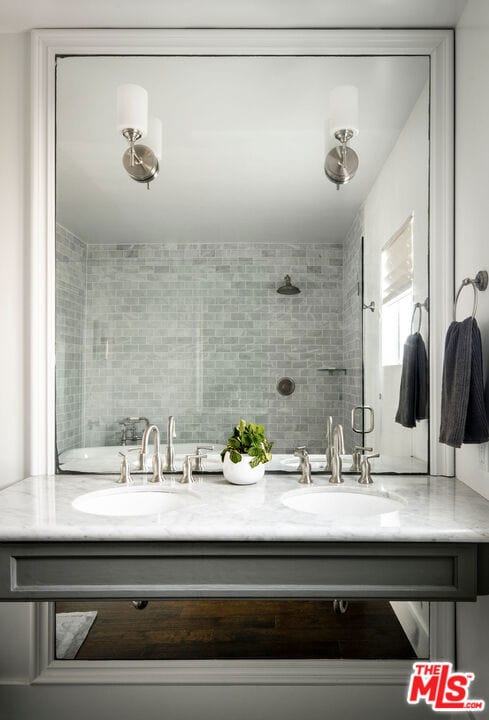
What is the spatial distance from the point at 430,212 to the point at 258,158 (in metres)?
0.71

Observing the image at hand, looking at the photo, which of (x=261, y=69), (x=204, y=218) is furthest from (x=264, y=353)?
(x=261, y=69)

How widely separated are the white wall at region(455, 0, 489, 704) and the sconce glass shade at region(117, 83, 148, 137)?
47.2 inches

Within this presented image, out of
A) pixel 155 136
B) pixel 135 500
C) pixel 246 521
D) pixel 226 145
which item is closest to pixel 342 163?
pixel 226 145

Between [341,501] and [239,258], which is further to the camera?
[239,258]

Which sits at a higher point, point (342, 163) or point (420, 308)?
point (342, 163)

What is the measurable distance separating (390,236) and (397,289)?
21 cm

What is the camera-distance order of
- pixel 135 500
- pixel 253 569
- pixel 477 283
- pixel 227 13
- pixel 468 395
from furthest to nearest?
pixel 227 13
pixel 135 500
pixel 477 283
pixel 468 395
pixel 253 569

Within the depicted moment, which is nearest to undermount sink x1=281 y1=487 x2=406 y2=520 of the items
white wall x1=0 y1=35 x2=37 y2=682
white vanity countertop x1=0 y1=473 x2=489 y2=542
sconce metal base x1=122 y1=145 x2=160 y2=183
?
white vanity countertop x1=0 y1=473 x2=489 y2=542

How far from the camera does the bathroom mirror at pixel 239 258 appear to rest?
193cm

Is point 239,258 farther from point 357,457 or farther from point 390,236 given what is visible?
point 357,457

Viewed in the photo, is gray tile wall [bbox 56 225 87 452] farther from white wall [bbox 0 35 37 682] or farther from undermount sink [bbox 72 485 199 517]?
undermount sink [bbox 72 485 199 517]

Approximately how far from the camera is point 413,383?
1.93 m

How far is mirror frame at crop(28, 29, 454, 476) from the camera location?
1905mm

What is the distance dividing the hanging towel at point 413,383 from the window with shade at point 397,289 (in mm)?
33
